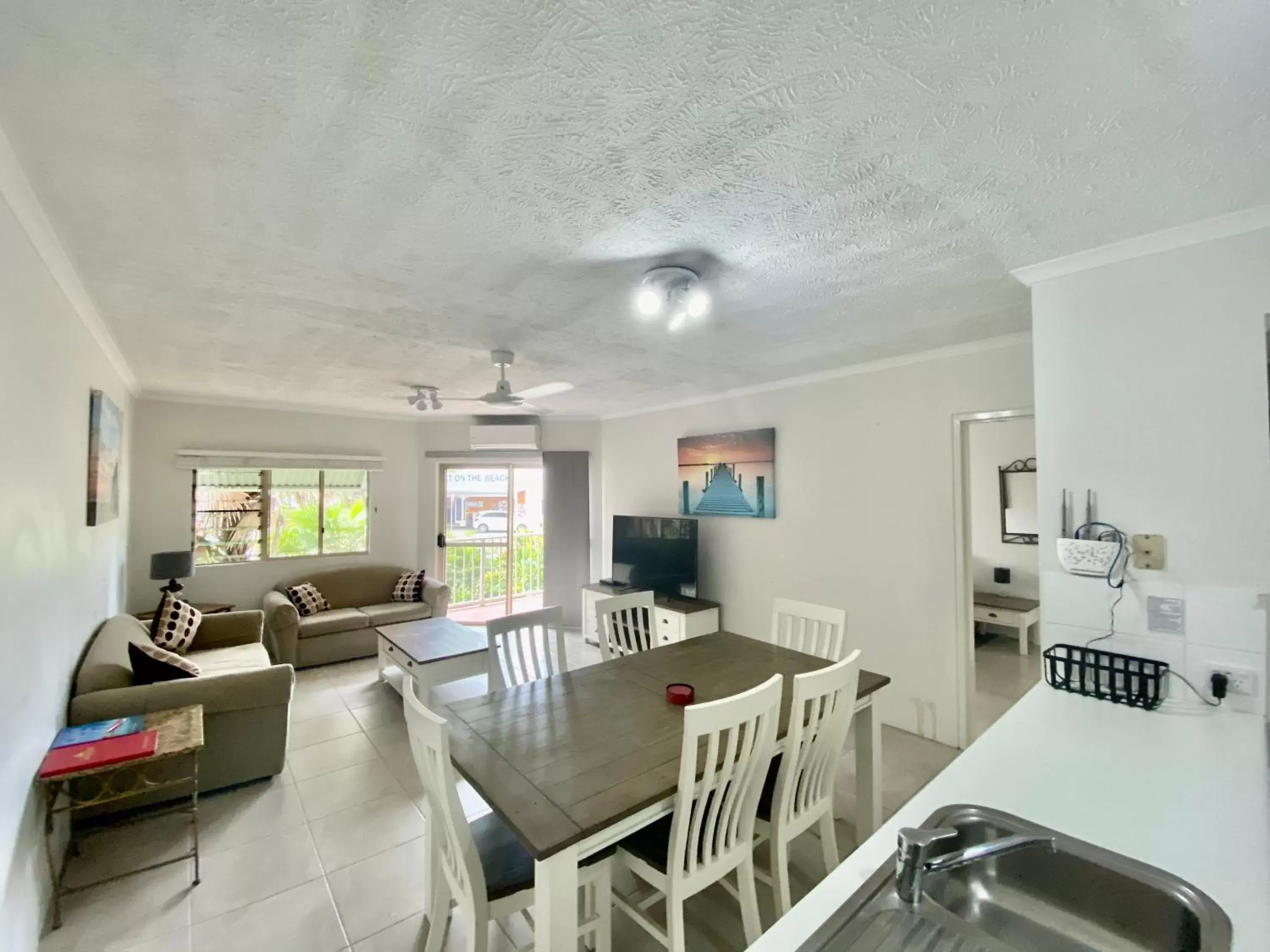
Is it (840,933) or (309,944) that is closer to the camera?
(840,933)

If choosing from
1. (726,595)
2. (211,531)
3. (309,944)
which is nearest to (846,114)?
(309,944)

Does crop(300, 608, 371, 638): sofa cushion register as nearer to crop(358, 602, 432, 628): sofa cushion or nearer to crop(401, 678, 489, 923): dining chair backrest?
crop(358, 602, 432, 628): sofa cushion

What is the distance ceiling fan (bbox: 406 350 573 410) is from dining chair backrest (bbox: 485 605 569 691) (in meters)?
1.25

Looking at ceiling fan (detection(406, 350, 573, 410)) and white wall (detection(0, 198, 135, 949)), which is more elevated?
ceiling fan (detection(406, 350, 573, 410))

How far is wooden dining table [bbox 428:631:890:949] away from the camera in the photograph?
51.1 inches

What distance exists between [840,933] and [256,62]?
1.85 meters

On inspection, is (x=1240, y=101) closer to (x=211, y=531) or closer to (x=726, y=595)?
(x=726, y=595)

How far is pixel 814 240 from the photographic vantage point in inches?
69.2

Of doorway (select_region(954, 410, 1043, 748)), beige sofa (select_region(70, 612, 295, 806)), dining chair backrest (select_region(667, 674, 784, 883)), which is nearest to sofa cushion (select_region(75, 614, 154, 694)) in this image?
beige sofa (select_region(70, 612, 295, 806))

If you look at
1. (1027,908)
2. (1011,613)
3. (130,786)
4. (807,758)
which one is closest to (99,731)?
(130,786)

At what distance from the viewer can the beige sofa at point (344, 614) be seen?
4.54 metres

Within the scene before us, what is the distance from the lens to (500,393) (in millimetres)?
3076

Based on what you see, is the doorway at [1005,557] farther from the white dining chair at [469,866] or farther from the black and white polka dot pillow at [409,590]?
the black and white polka dot pillow at [409,590]

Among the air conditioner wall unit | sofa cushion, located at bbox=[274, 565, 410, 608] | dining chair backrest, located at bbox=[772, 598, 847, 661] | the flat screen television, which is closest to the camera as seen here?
dining chair backrest, located at bbox=[772, 598, 847, 661]
